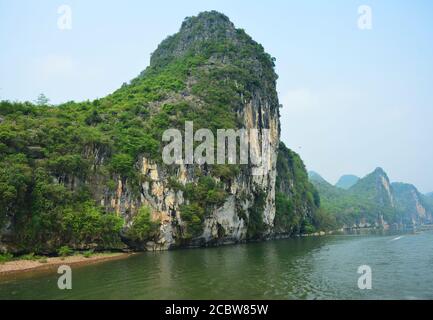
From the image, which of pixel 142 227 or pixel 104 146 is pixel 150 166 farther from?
pixel 142 227

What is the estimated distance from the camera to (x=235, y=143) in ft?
160

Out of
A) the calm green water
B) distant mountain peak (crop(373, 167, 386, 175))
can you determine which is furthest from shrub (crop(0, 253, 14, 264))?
distant mountain peak (crop(373, 167, 386, 175))

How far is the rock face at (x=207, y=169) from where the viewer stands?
3925cm

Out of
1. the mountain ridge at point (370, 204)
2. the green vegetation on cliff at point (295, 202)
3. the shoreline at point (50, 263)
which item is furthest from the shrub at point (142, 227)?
the mountain ridge at point (370, 204)

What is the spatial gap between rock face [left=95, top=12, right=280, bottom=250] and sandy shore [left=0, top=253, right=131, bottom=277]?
19.3 feet

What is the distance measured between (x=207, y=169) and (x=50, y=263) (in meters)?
20.5

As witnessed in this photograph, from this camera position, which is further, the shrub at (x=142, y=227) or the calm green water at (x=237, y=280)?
the shrub at (x=142, y=227)

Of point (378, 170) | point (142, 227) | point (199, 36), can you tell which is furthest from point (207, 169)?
point (378, 170)

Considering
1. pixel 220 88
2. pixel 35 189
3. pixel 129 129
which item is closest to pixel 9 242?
pixel 35 189

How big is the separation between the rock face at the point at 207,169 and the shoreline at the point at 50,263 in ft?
19.4

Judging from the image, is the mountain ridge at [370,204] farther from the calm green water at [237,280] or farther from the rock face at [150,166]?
the calm green water at [237,280]

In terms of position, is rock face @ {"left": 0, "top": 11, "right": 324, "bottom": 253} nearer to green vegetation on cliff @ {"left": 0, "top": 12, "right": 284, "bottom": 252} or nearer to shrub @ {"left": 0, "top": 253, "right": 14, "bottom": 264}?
green vegetation on cliff @ {"left": 0, "top": 12, "right": 284, "bottom": 252}

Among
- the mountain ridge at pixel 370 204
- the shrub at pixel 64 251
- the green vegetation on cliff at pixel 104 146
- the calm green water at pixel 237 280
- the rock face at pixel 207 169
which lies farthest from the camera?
the mountain ridge at pixel 370 204
